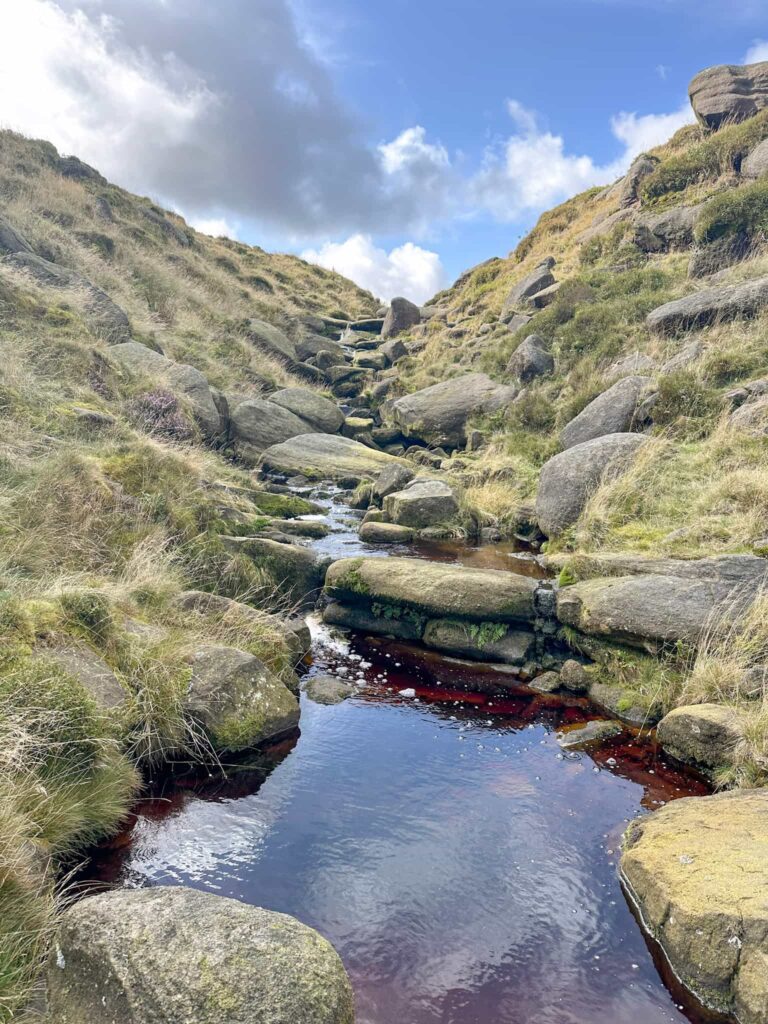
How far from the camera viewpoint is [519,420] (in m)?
Result: 18.5

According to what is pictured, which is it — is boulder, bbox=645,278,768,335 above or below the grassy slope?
above

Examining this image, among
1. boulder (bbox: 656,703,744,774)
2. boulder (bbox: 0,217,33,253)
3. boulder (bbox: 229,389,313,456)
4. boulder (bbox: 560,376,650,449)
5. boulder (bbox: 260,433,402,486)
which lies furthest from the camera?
boulder (bbox: 229,389,313,456)

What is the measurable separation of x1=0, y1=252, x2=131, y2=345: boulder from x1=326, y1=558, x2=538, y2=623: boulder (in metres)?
12.0

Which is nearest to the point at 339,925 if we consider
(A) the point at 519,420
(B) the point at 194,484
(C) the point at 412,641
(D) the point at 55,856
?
(D) the point at 55,856

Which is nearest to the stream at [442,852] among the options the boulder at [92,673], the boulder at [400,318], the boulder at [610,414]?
the boulder at [92,673]

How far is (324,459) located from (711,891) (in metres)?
16.5

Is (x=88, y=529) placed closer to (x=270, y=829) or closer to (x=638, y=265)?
(x=270, y=829)

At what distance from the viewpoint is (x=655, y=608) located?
291 inches

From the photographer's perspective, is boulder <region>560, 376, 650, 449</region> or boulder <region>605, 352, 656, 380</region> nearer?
boulder <region>560, 376, 650, 449</region>

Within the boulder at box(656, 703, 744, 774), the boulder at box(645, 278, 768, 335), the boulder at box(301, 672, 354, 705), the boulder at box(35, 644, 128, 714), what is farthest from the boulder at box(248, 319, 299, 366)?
the boulder at box(656, 703, 744, 774)

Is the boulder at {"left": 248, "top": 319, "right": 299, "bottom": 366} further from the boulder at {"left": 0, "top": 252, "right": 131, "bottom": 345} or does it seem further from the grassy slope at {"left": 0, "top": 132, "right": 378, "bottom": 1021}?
the boulder at {"left": 0, "top": 252, "right": 131, "bottom": 345}

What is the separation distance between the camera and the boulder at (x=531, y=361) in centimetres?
2066

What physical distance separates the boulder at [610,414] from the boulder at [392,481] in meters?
3.82

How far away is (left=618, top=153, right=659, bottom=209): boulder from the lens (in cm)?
2986
